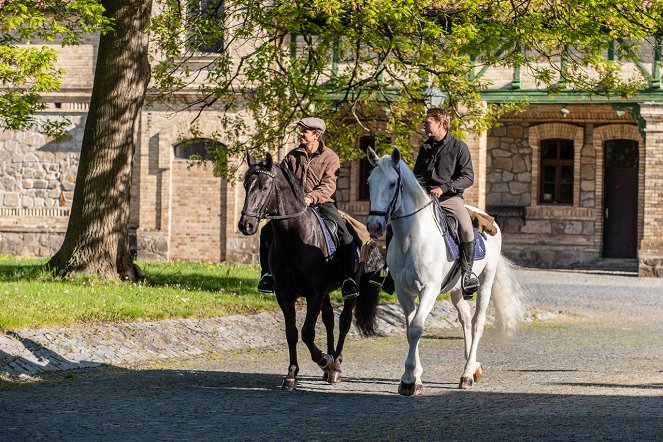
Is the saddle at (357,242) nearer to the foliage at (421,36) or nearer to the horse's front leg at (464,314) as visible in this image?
the horse's front leg at (464,314)

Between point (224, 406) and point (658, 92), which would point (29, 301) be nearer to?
point (224, 406)

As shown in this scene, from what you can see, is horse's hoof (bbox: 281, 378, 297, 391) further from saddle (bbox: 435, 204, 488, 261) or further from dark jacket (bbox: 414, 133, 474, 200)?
dark jacket (bbox: 414, 133, 474, 200)

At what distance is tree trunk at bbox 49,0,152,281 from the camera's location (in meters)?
18.6

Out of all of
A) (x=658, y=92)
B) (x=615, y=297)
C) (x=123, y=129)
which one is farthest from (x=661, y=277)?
(x=123, y=129)

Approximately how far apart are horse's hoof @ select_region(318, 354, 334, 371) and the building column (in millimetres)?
21565

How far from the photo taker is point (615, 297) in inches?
955

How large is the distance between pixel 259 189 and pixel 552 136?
2620 cm

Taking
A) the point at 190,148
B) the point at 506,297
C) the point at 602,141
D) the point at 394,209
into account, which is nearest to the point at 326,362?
the point at 394,209

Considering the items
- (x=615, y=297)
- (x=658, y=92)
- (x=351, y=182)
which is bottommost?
(x=615, y=297)

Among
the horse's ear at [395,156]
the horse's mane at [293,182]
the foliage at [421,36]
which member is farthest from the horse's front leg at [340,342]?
the foliage at [421,36]

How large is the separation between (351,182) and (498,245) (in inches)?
940

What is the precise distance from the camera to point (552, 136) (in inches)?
1407

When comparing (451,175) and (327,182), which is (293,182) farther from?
(451,175)

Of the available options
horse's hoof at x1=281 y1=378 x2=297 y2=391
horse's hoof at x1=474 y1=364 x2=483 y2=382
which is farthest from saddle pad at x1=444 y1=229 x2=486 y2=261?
horse's hoof at x1=281 y1=378 x2=297 y2=391
